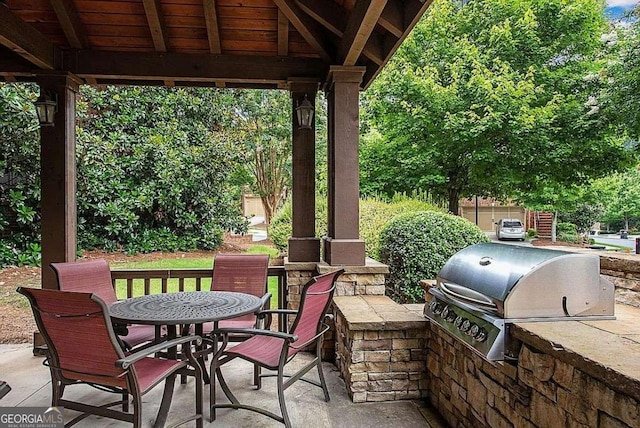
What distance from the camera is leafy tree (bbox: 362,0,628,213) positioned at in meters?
9.80

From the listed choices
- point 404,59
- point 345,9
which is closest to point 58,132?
point 345,9

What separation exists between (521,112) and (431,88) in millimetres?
2069

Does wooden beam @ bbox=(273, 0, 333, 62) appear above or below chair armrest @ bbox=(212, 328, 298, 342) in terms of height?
above

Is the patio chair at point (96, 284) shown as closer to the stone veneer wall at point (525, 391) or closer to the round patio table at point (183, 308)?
the round patio table at point (183, 308)

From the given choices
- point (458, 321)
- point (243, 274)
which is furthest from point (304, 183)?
point (458, 321)

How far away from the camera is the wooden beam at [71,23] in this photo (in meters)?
3.68

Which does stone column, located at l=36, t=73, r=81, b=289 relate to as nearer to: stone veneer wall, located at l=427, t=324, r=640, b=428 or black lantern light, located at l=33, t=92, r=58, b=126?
black lantern light, located at l=33, t=92, r=58, b=126

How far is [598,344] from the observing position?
5.51ft

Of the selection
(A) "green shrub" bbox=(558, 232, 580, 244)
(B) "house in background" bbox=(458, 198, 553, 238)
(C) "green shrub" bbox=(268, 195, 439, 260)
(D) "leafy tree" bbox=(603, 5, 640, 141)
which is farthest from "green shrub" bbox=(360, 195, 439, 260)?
(B) "house in background" bbox=(458, 198, 553, 238)

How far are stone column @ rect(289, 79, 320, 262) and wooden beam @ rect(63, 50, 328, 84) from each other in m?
0.17

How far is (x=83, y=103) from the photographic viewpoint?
300 inches

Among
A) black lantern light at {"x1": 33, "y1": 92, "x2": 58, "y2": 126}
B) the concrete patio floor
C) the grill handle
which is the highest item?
black lantern light at {"x1": 33, "y1": 92, "x2": 58, "y2": 126}

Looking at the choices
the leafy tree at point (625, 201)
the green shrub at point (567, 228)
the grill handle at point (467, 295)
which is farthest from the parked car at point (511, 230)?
the grill handle at point (467, 295)

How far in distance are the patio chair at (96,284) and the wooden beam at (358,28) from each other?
8.89ft
